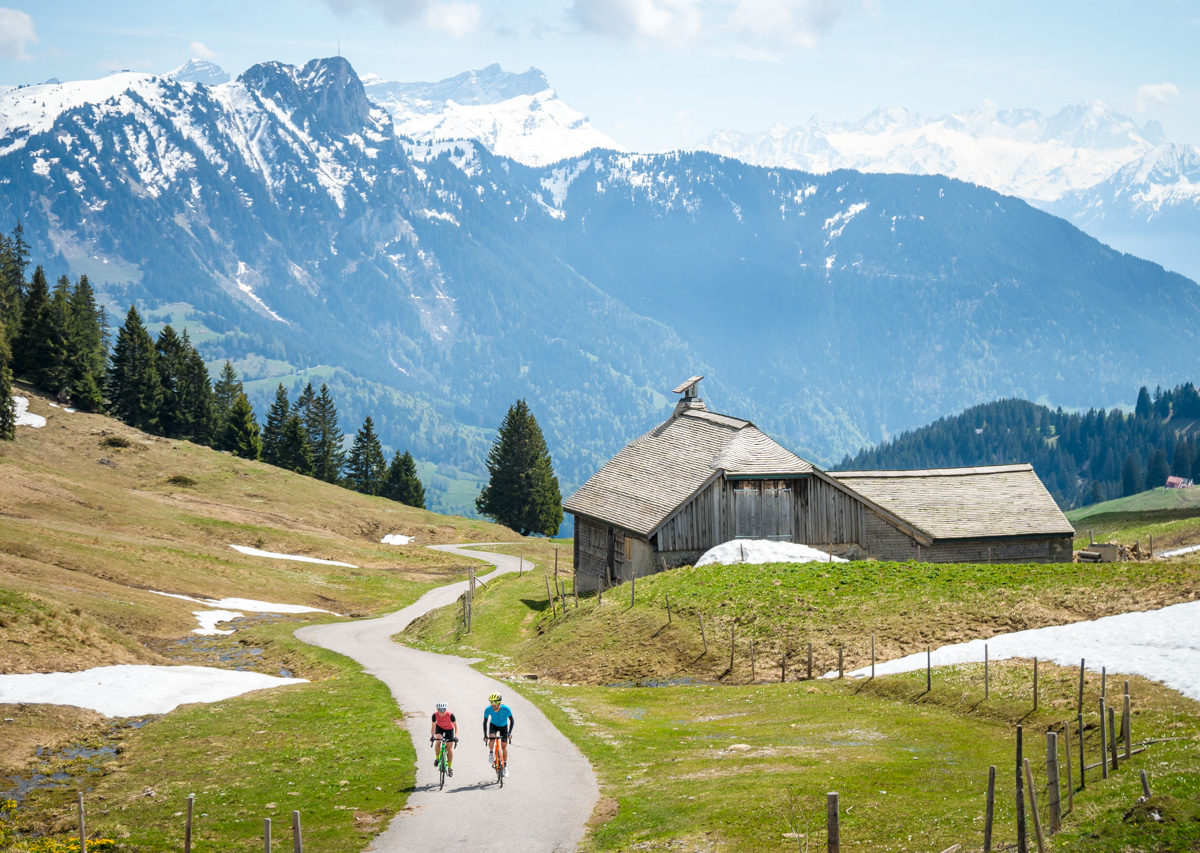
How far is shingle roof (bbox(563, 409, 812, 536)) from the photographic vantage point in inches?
2398

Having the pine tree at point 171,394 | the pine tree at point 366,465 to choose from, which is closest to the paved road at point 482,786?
the pine tree at point 171,394

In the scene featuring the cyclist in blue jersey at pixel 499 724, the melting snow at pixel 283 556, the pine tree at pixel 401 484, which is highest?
the pine tree at pixel 401 484

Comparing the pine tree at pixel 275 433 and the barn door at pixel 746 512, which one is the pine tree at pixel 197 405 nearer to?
the pine tree at pixel 275 433

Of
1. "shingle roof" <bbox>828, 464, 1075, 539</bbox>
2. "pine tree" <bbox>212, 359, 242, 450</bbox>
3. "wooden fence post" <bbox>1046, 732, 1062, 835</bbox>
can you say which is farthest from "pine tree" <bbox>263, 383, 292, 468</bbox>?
"wooden fence post" <bbox>1046, 732, 1062, 835</bbox>

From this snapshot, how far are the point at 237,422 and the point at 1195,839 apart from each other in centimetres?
14148

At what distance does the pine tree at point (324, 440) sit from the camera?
161750mm

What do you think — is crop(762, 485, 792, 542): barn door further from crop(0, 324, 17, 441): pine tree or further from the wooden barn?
crop(0, 324, 17, 441): pine tree

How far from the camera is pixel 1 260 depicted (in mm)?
159375

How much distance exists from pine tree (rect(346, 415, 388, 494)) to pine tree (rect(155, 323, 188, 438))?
2753cm

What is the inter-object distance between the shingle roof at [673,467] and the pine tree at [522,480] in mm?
75826

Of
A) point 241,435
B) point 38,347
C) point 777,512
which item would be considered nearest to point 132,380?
point 241,435

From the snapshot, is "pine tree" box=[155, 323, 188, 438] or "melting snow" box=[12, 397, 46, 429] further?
Answer: "pine tree" box=[155, 323, 188, 438]

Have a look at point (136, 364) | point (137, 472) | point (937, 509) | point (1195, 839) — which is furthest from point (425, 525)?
point (1195, 839)

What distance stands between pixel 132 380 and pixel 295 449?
85.1 ft
